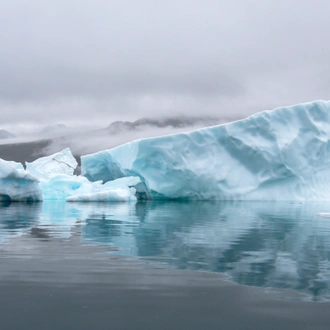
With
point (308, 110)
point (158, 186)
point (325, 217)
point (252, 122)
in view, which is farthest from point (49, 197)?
point (325, 217)

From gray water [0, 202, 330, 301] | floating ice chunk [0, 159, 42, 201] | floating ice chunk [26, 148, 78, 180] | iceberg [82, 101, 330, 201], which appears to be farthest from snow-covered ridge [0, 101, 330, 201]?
gray water [0, 202, 330, 301]

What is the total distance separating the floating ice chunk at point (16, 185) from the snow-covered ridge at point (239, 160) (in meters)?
1.77

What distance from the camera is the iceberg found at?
66.2 feet

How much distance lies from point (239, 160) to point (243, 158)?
0.21 metres

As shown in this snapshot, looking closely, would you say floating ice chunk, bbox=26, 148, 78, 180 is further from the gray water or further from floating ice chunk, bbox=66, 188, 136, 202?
the gray water

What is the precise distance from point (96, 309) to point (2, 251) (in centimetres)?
226

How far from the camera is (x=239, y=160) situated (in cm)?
2080

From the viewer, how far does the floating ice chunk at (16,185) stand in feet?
54.3

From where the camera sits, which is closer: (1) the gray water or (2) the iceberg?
(1) the gray water

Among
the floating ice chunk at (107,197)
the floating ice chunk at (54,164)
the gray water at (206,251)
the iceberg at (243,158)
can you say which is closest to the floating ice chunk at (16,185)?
the floating ice chunk at (107,197)

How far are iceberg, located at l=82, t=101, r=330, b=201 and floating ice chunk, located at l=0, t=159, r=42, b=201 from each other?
4684 millimetres

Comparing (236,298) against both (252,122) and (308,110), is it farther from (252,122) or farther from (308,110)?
(308,110)

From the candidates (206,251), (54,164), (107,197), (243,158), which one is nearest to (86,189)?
(107,197)

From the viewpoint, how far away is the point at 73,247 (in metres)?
4.91
